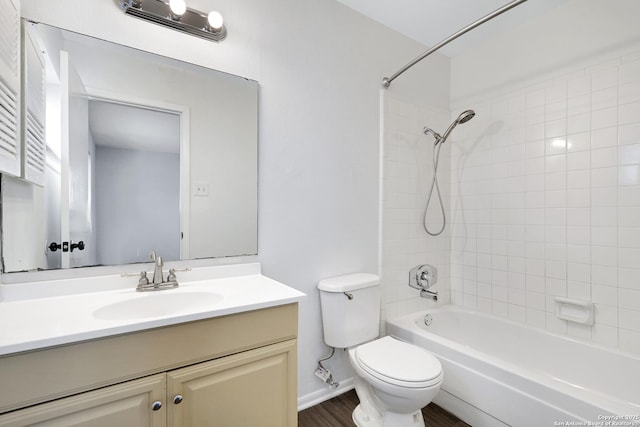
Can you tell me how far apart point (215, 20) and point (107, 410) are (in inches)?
61.5

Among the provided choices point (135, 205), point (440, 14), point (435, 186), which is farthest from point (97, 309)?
→ point (440, 14)

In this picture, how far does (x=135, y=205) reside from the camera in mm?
1323

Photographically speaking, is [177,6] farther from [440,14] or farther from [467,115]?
[467,115]

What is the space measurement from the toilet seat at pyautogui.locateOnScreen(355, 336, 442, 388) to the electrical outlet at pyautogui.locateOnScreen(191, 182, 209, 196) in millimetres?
1163

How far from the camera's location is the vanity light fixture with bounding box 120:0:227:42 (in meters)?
1.28

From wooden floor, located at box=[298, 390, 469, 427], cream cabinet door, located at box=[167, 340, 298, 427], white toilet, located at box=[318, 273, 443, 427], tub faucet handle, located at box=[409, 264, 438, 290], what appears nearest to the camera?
cream cabinet door, located at box=[167, 340, 298, 427]

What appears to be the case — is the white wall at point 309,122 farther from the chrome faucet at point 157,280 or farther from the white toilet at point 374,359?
the chrome faucet at point 157,280

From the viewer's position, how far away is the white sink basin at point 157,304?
111 centimetres

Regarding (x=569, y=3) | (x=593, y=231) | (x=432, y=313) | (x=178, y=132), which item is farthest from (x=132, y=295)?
(x=569, y=3)

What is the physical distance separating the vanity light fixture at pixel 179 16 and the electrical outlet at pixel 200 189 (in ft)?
2.33

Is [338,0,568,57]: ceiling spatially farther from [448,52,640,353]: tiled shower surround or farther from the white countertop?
the white countertop

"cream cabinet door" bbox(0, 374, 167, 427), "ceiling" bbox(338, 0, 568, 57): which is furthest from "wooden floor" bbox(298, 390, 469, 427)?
"ceiling" bbox(338, 0, 568, 57)

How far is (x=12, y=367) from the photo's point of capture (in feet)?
2.40

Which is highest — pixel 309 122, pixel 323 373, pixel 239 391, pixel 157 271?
pixel 309 122
